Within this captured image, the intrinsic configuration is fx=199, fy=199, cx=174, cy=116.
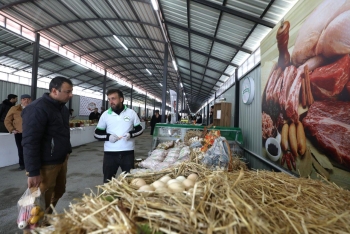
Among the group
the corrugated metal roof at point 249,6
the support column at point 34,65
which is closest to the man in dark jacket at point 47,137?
the corrugated metal roof at point 249,6

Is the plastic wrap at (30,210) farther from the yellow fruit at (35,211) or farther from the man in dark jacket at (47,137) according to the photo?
the man in dark jacket at (47,137)

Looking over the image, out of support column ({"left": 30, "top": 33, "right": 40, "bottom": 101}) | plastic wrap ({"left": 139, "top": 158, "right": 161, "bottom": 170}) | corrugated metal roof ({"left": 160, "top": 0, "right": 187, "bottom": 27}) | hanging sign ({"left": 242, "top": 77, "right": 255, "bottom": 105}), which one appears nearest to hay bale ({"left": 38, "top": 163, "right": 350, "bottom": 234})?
plastic wrap ({"left": 139, "top": 158, "right": 161, "bottom": 170})

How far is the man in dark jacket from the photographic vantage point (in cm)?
207

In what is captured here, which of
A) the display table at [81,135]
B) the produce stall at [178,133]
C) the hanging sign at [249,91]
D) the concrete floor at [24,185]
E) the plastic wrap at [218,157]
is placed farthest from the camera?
the display table at [81,135]

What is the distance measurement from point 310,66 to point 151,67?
1697 cm

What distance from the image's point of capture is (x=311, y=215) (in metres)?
0.90

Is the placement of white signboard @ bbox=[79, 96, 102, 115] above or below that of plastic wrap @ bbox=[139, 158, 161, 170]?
above

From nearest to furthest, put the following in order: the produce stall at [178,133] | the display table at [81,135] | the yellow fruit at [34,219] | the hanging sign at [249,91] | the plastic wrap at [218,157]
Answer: the yellow fruit at [34,219] < the plastic wrap at [218,157] < the produce stall at [178,133] < the hanging sign at [249,91] < the display table at [81,135]

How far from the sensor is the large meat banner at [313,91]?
76.7 inches

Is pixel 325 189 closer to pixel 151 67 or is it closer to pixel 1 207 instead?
pixel 1 207

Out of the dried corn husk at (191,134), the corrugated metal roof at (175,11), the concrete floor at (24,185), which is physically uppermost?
the corrugated metal roof at (175,11)

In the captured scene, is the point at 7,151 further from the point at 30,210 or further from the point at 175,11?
the point at 175,11

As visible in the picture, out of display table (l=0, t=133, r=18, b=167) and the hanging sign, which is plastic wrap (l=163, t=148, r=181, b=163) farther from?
display table (l=0, t=133, r=18, b=167)

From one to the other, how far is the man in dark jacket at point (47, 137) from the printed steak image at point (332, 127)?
115 inches
